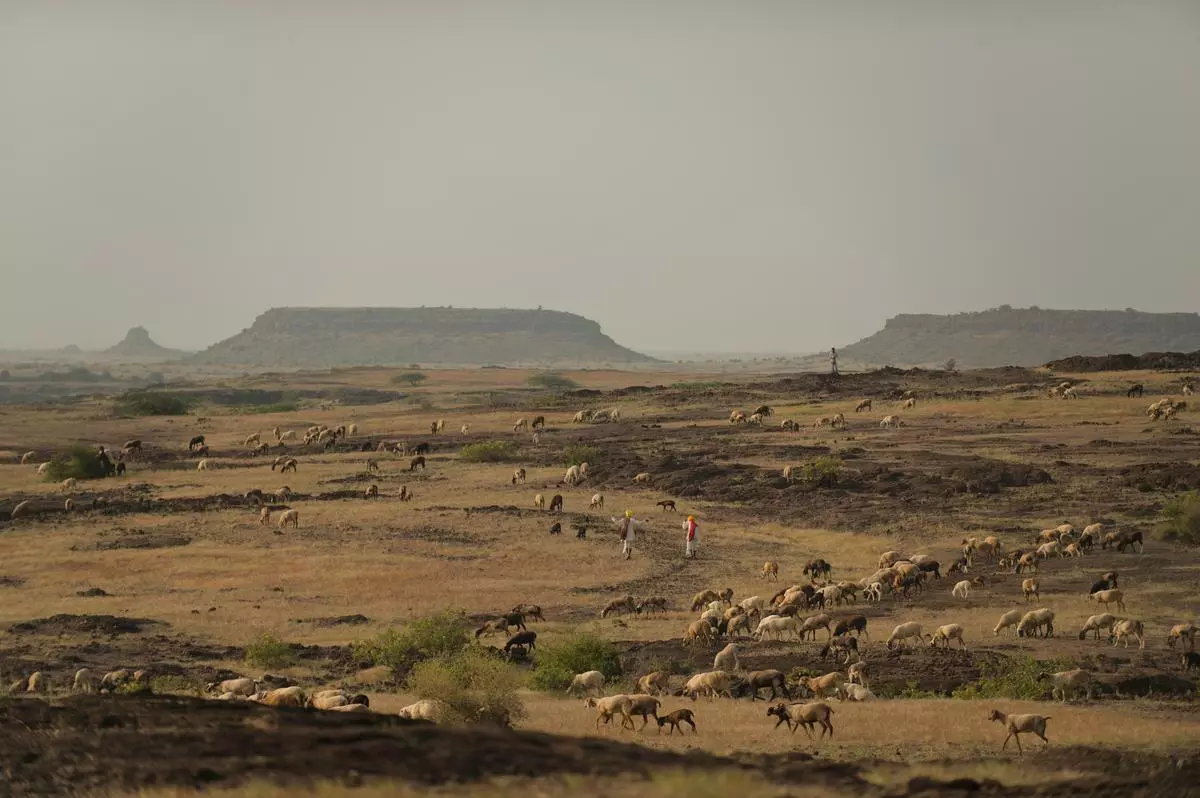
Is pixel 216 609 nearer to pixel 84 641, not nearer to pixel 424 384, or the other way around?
pixel 84 641

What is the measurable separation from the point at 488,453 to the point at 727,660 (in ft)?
123

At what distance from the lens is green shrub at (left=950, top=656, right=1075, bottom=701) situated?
63.9 ft

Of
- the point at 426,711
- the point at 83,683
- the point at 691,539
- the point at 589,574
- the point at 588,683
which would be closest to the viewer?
the point at 426,711

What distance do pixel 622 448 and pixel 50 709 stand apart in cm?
4874

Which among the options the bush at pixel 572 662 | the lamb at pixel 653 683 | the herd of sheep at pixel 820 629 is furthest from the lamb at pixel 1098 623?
the bush at pixel 572 662

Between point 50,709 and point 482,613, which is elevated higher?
point 50,709

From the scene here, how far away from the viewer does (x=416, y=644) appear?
914 inches

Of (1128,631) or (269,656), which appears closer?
(1128,631)

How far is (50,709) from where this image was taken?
469 inches

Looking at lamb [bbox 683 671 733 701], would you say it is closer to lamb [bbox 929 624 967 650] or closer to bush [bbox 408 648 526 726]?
bush [bbox 408 648 526 726]

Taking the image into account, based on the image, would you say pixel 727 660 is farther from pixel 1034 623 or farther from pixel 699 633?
pixel 1034 623

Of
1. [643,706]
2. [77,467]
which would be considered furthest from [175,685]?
[77,467]

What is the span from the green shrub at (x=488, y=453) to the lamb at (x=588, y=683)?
36.9 meters

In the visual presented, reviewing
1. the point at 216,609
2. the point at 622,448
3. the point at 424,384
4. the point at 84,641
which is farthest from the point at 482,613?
the point at 424,384
